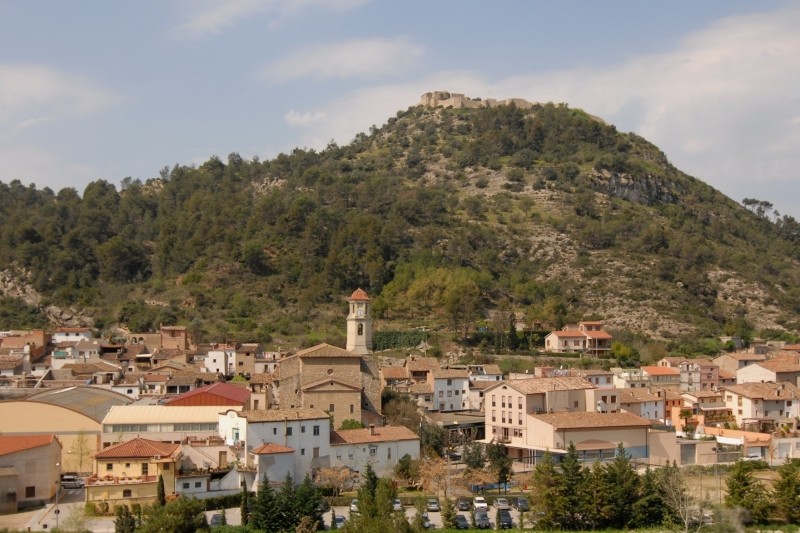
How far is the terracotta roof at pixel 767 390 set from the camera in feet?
167

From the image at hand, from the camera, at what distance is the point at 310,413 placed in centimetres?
3781

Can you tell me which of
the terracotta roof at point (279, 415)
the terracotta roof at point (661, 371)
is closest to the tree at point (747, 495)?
the terracotta roof at point (279, 415)

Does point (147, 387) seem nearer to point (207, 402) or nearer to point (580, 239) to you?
point (207, 402)

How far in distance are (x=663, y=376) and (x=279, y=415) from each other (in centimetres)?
2713

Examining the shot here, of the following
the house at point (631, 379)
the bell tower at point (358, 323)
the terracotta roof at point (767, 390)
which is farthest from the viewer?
the bell tower at point (358, 323)

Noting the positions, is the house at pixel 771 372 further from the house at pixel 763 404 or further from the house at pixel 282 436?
the house at pixel 282 436

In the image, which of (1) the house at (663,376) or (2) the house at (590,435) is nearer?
(2) the house at (590,435)

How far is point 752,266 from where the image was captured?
88062 millimetres

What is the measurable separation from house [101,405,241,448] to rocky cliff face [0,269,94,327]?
33.4 meters

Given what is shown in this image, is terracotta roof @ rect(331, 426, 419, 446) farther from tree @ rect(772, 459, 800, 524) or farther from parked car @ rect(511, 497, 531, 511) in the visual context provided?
tree @ rect(772, 459, 800, 524)

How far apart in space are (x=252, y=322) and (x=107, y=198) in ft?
117

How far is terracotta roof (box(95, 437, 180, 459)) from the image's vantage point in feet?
111

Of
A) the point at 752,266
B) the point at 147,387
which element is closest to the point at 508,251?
the point at 752,266

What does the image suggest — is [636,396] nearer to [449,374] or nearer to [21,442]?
[449,374]
